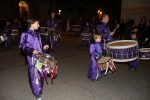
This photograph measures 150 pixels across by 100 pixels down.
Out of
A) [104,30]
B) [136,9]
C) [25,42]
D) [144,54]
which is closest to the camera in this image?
[25,42]

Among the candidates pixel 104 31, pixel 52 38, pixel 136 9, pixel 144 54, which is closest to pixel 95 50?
pixel 104 31

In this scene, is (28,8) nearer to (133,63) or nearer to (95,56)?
(133,63)

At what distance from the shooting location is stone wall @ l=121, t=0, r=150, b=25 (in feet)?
42.1

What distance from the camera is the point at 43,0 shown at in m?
26.0

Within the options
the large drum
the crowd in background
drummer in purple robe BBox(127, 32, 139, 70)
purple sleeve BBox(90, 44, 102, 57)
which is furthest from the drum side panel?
the crowd in background

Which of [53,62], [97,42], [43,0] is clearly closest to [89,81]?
[97,42]

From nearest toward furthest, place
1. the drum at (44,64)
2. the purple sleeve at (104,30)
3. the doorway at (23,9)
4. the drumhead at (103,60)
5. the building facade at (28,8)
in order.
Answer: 1. the drum at (44,64)
2. the drumhead at (103,60)
3. the purple sleeve at (104,30)
4. the building facade at (28,8)
5. the doorway at (23,9)

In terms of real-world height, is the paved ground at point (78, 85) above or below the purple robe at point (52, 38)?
below

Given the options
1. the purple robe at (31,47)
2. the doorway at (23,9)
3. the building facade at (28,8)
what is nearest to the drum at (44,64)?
the purple robe at (31,47)

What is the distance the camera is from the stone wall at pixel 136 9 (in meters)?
12.8

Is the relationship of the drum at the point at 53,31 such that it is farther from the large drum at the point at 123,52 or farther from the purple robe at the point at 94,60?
the large drum at the point at 123,52

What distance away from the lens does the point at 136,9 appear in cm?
1323

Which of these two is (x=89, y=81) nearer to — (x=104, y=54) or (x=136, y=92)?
(x=104, y=54)

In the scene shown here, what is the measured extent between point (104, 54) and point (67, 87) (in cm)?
137
